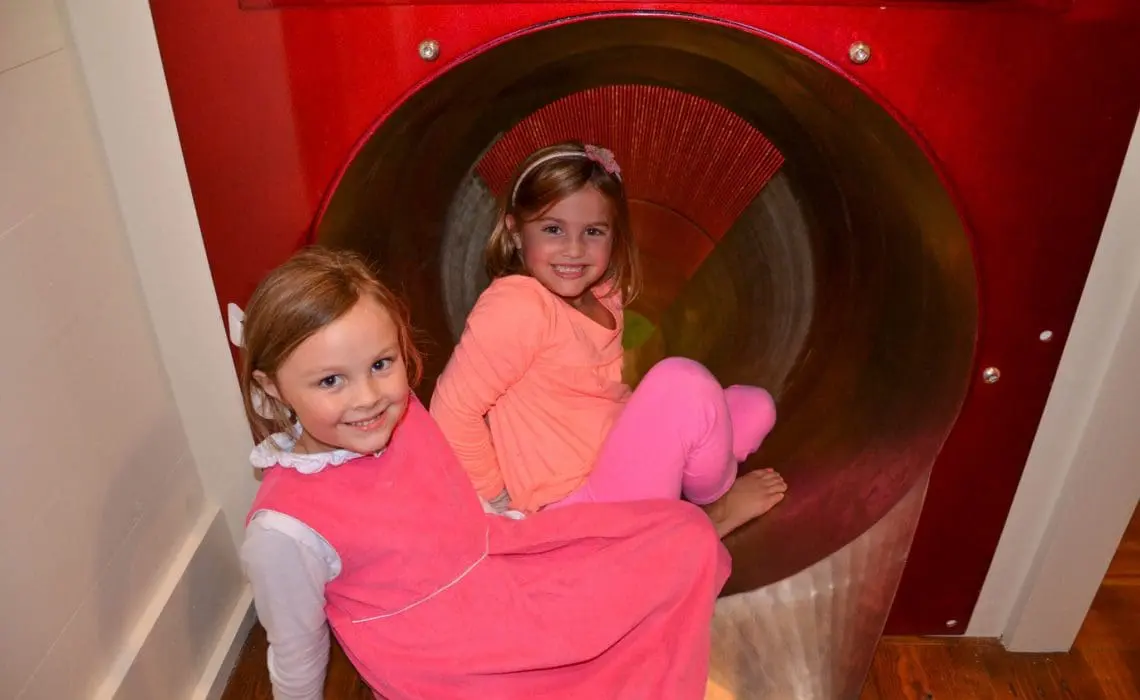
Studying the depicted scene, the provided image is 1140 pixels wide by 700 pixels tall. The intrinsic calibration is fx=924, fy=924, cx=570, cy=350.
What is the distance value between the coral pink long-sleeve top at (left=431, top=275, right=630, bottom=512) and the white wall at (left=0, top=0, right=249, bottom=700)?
31cm

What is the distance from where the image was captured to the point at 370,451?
3.12 ft

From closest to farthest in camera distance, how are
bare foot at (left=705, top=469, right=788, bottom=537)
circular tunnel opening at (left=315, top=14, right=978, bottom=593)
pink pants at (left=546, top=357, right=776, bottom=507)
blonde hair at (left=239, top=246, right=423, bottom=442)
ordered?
blonde hair at (left=239, top=246, right=423, bottom=442), circular tunnel opening at (left=315, top=14, right=978, bottom=593), pink pants at (left=546, top=357, right=776, bottom=507), bare foot at (left=705, top=469, right=788, bottom=537)

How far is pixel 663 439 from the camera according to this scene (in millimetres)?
1160

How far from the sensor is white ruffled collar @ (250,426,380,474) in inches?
37.1

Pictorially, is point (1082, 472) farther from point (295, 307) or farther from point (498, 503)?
point (295, 307)

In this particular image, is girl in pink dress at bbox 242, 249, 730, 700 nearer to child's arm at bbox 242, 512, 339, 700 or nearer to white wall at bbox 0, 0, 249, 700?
child's arm at bbox 242, 512, 339, 700

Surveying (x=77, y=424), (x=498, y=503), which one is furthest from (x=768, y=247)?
(x=77, y=424)

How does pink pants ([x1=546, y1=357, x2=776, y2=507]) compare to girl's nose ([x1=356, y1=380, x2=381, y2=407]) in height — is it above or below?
below

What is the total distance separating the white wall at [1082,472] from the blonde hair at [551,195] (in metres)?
0.57

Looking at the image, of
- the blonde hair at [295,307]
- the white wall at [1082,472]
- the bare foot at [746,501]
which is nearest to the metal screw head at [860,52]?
the white wall at [1082,472]

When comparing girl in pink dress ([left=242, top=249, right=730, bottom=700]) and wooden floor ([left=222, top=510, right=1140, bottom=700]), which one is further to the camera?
wooden floor ([left=222, top=510, right=1140, bottom=700])

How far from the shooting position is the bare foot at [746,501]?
50.9 inches

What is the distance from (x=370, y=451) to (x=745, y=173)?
71 cm

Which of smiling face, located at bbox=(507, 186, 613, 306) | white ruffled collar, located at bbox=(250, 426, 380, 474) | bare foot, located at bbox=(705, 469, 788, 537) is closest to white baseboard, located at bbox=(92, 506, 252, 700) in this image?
white ruffled collar, located at bbox=(250, 426, 380, 474)
